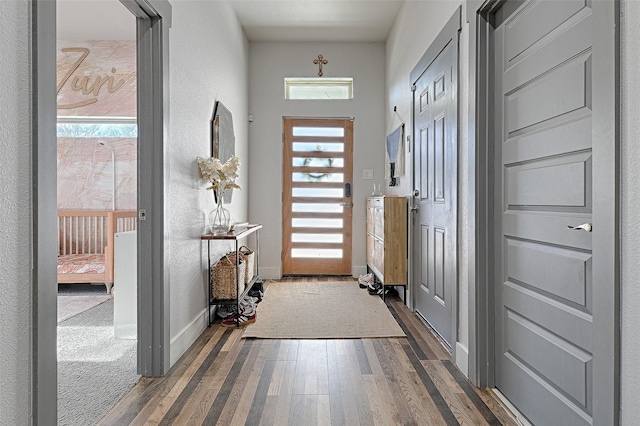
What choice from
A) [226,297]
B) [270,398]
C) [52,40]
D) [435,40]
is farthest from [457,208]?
[52,40]

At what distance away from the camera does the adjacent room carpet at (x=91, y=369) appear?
1804mm

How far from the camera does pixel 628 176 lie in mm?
1054

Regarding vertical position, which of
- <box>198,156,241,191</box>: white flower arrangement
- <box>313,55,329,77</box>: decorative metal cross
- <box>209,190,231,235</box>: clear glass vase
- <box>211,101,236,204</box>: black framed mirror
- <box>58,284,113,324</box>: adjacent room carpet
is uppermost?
<box>313,55,329,77</box>: decorative metal cross

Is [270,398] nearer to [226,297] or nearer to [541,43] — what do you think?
[226,297]

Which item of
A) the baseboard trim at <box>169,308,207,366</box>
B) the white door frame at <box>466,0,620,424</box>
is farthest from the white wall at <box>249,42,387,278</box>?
the white door frame at <box>466,0,620,424</box>

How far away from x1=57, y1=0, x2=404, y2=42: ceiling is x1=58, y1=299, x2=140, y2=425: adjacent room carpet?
290 centimetres

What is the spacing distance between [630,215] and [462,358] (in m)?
1.40

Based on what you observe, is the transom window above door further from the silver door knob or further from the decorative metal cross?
the silver door knob

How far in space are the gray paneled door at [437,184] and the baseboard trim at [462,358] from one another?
103mm

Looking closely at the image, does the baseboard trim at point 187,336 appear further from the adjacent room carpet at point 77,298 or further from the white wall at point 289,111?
the white wall at point 289,111

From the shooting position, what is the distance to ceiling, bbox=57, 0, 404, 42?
3982 mm

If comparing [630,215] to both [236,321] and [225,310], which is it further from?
[225,310]

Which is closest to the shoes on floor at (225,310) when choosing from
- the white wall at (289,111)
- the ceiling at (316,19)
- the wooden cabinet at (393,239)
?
the wooden cabinet at (393,239)

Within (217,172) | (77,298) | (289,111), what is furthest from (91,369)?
(289,111)
